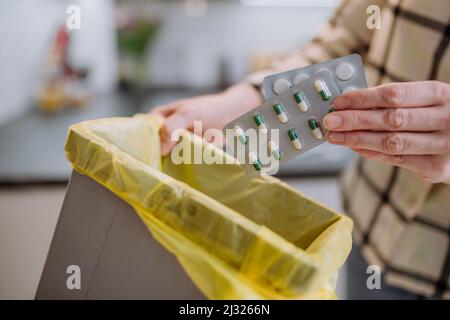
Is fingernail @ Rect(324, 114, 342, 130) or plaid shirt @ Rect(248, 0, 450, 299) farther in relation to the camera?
plaid shirt @ Rect(248, 0, 450, 299)

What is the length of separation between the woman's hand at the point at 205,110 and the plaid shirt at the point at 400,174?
0.03 meters

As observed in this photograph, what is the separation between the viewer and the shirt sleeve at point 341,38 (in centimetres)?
68

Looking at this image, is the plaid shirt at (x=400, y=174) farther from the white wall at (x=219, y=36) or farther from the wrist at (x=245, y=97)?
the white wall at (x=219, y=36)

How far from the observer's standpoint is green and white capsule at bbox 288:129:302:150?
421 millimetres

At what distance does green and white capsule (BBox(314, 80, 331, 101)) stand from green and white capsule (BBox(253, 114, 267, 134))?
0.05 m

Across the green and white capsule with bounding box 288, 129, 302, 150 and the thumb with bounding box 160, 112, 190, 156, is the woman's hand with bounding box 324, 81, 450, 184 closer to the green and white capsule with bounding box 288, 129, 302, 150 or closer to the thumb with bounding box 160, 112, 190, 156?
the green and white capsule with bounding box 288, 129, 302, 150

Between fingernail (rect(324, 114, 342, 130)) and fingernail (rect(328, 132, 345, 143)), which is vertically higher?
fingernail (rect(324, 114, 342, 130))

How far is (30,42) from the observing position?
1.30 m

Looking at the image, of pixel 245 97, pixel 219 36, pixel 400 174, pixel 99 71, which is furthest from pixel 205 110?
pixel 219 36

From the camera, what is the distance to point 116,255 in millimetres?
403

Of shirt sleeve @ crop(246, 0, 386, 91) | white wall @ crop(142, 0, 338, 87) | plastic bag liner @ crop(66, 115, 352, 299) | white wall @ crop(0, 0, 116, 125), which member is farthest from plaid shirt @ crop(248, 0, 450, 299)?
white wall @ crop(142, 0, 338, 87)

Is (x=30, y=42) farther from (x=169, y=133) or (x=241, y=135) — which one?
(x=241, y=135)
